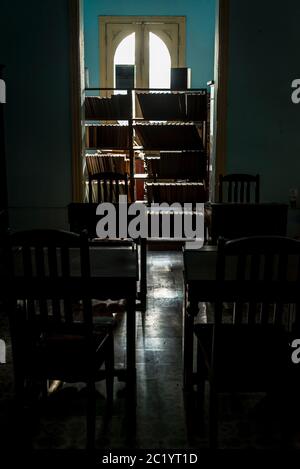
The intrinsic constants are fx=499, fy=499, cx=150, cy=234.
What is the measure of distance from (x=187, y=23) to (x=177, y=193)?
3195 mm

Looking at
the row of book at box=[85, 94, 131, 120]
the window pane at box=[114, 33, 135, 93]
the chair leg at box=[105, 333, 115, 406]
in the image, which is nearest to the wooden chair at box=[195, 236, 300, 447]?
the chair leg at box=[105, 333, 115, 406]

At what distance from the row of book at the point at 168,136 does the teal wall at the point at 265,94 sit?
453 millimetres

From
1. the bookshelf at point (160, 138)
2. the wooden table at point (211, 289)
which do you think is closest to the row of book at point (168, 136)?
the bookshelf at point (160, 138)

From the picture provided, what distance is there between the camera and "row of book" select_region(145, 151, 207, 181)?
576cm

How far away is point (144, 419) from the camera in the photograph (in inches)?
90.4

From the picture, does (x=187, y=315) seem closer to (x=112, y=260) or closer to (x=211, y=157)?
(x=112, y=260)

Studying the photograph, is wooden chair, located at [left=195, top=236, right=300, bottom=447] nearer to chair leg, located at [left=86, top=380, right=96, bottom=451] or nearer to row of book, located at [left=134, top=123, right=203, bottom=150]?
chair leg, located at [left=86, top=380, right=96, bottom=451]

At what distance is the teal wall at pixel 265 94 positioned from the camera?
532 cm

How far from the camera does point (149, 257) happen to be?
18.1ft

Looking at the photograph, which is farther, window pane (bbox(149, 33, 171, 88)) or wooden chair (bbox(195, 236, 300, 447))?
window pane (bbox(149, 33, 171, 88))

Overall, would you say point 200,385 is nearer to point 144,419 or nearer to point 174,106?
point 144,419

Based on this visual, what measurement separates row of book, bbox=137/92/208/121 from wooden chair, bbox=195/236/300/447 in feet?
13.1

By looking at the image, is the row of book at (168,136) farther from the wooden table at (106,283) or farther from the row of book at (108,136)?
the wooden table at (106,283)
